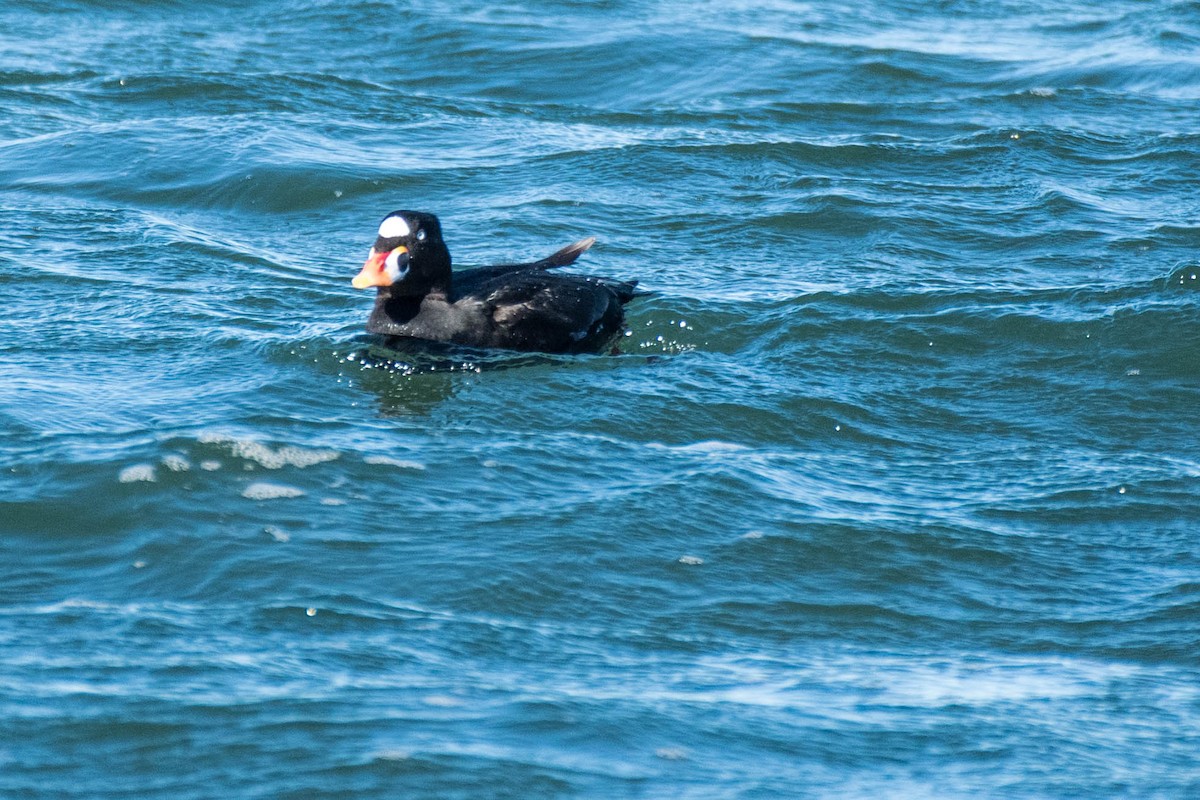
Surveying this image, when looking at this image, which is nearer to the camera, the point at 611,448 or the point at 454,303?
the point at 611,448

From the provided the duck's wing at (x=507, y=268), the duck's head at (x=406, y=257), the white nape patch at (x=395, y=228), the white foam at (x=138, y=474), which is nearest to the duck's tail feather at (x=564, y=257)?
the duck's wing at (x=507, y=268)

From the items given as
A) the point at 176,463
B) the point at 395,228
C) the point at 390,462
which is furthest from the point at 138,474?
the point at 395,228

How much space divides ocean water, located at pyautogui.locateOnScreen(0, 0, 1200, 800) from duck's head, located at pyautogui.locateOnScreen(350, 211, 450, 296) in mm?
377

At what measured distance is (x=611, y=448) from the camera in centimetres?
725

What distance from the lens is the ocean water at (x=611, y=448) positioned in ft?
16.2

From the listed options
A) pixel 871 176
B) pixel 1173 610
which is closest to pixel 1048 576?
pixel 1173 610

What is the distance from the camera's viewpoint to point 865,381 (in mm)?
8258

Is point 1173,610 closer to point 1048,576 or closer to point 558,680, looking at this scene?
point 1048,576

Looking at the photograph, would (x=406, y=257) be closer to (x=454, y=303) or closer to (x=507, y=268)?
(x=454, y=303)

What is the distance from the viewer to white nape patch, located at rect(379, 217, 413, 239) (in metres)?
8.32

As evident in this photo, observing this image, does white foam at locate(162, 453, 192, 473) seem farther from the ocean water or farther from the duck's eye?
the duck's eye

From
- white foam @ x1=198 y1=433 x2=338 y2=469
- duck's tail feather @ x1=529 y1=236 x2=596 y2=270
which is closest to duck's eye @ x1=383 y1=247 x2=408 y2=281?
duck's tail feather @ x1=529 y1=236 x2=596 y2=270

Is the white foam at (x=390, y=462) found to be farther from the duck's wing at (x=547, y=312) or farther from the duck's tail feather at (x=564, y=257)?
the duck's tail feather at (x=564, y=257)

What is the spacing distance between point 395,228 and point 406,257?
6.4 inches
